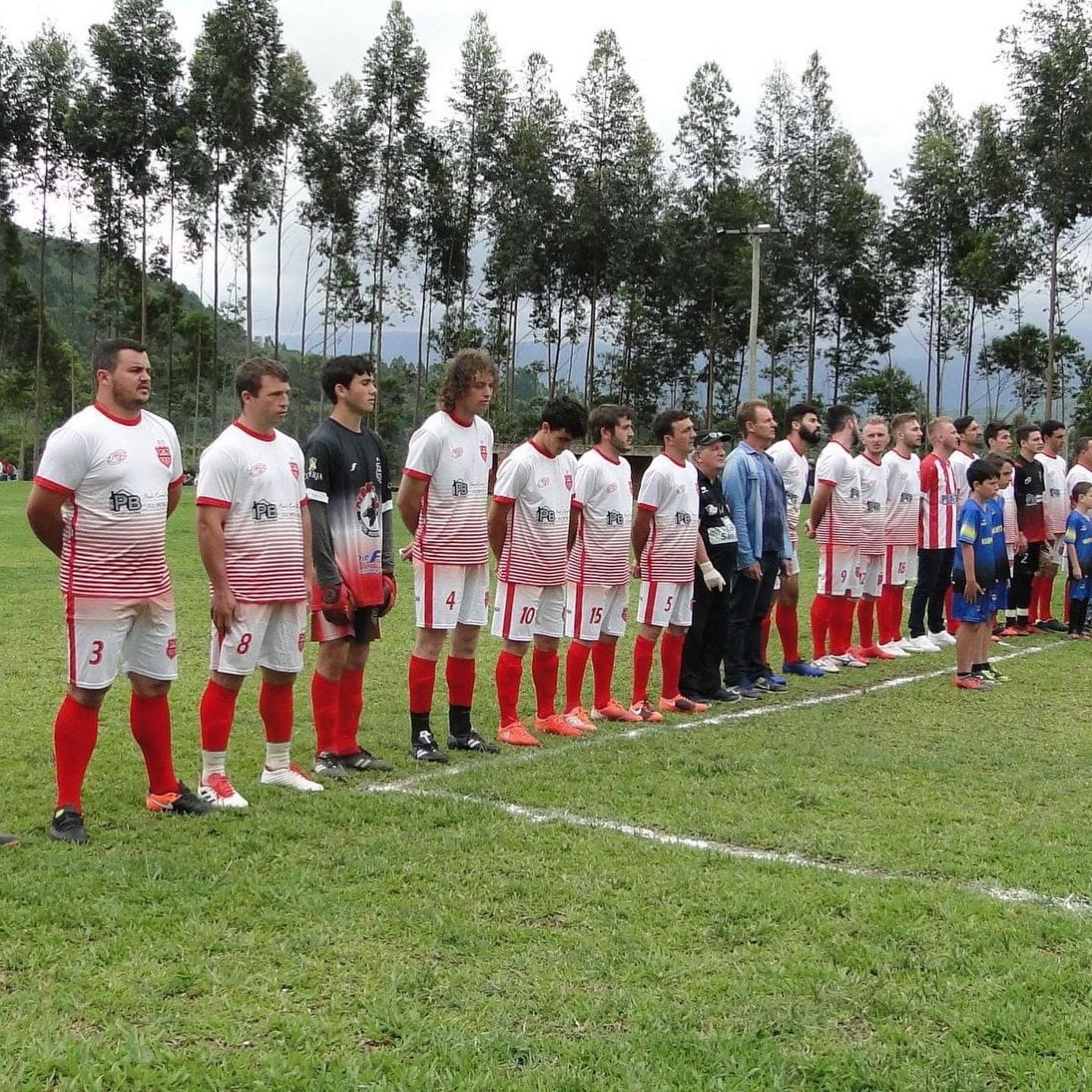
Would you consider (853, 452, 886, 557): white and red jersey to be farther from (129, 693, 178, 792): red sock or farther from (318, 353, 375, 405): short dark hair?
(129, 693, 178, 792): red sock

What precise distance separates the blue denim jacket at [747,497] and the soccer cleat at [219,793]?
4441mm

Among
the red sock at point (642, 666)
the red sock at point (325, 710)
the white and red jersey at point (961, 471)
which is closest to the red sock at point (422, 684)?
the red sock at point (325, 710)

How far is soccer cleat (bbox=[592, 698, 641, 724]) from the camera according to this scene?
753 cm

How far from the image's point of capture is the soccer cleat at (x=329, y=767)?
19.3 ft

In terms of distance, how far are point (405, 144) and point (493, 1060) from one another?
39693 millimetres

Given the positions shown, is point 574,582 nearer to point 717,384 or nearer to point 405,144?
point 405,144

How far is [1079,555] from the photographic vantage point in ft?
39.1

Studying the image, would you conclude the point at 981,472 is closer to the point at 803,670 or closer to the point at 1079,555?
the point at 803,670

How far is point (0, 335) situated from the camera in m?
48.2

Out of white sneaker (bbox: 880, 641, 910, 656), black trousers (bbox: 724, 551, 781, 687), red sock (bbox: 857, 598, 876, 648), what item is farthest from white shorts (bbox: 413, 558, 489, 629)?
white sneaker (bbox: 880, 641, 910, 656)

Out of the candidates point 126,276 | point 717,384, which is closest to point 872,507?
point 717,384

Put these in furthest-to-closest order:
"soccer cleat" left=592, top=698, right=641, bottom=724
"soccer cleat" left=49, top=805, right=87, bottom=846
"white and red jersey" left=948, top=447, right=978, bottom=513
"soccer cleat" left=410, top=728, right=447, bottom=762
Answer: "white and red jersey" left=948, top=447, right=978, bottom=513, "soccer cleat" left=592, top=698, right=641, bottom=724, "soccer cleat" left=410, top=728, right=447, bottom=762, "soccer cleat" left=49, top=805, right=87, bottom=846

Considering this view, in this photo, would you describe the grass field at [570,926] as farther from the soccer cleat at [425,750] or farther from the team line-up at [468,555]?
the team line-up at [468,555]

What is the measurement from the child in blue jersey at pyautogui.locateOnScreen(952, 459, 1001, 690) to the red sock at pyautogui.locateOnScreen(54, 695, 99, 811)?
21.1 ft
